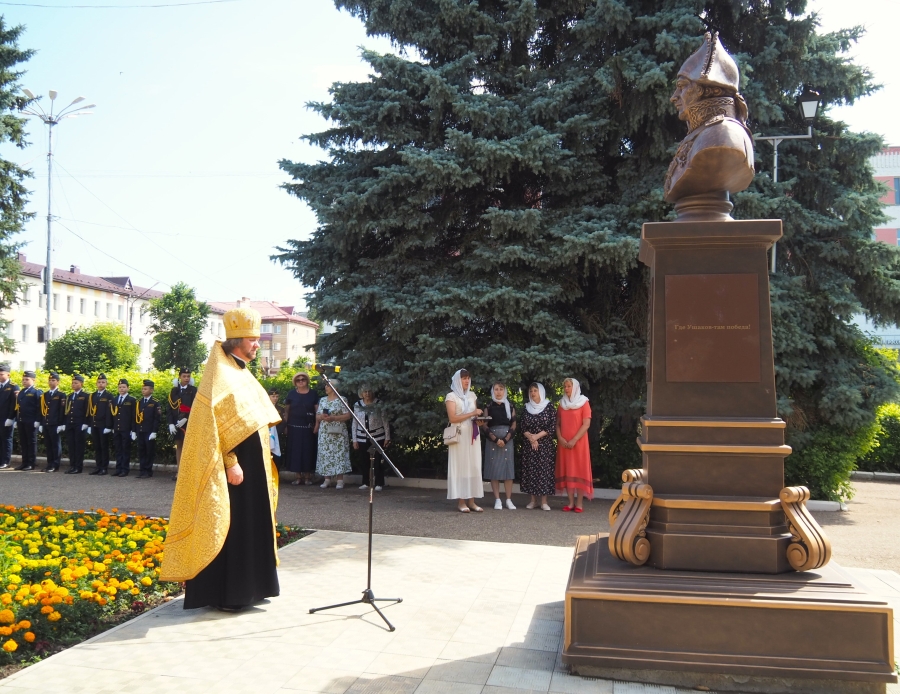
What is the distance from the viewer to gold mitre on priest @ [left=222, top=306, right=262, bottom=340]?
5.51 metres

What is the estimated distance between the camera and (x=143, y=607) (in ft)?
17.9

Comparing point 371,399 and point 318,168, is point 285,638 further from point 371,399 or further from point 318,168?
point 318,168

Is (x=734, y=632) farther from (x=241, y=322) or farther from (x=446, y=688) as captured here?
(x=241, y=322)

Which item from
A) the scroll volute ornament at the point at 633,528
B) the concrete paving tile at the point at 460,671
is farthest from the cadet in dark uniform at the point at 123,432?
the scroll volute ornament at the point at 633,528

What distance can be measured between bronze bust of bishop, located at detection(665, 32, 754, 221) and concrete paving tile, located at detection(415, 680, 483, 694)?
3089 mm

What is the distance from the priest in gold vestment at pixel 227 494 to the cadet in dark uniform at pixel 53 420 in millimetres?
10402

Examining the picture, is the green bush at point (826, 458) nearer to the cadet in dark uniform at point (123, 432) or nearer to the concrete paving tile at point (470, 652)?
the concrete paving tile at point (470, 652)

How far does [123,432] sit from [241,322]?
364 inches

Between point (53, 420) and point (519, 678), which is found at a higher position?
point (53, 420)

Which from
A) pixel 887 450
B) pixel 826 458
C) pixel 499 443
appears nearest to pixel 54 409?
pixel 499 443

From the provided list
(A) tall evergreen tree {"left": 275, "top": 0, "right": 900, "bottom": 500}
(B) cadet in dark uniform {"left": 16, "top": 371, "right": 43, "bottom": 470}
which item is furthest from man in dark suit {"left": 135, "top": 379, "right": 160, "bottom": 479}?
(A) tall evergreen tree {"left": 275, "top": 0, "right": 900, "bottom": 500}

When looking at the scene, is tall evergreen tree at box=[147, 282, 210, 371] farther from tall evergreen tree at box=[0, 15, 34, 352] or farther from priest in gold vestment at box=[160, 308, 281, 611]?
priest in gold vestment at box=[160, 308, 281, 611]

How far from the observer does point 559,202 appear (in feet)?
37.6

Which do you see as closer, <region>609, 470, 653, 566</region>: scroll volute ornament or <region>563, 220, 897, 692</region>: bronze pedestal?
<region>563, 220, 897, 692</region>: bronze pedestal
